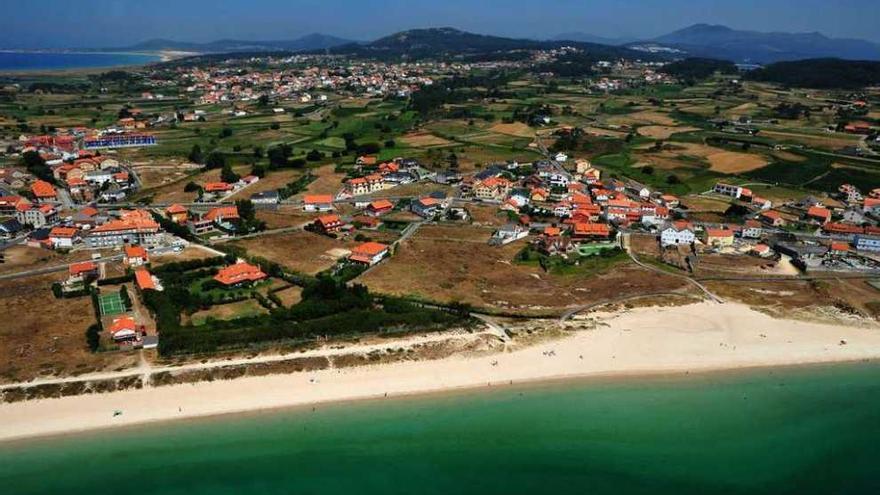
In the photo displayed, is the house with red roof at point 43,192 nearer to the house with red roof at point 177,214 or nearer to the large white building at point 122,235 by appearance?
the house with red roof at point 177,214

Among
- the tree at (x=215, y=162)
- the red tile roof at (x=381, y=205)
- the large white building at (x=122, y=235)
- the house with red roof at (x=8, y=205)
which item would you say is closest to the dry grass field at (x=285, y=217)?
the red tile roof at (x=381, y=205)

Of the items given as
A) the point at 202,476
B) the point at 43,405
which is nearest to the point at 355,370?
the point at 202,476

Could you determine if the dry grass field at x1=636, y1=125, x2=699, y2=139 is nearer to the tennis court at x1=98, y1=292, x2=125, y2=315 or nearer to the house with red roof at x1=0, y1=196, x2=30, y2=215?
the tennis court at x1=98, y1=292, x2=125, y2=315

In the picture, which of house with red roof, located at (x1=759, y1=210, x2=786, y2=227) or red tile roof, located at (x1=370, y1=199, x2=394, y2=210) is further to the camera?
red tile roof, located at (x1=370, y1=199, x2=394, y2=210)

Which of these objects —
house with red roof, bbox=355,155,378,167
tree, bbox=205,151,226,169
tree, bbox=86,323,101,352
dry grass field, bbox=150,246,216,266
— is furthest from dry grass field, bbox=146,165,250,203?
tree, bbox=86,323,101,352

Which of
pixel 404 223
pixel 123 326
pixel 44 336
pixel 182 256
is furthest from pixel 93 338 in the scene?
pixel 404 223
